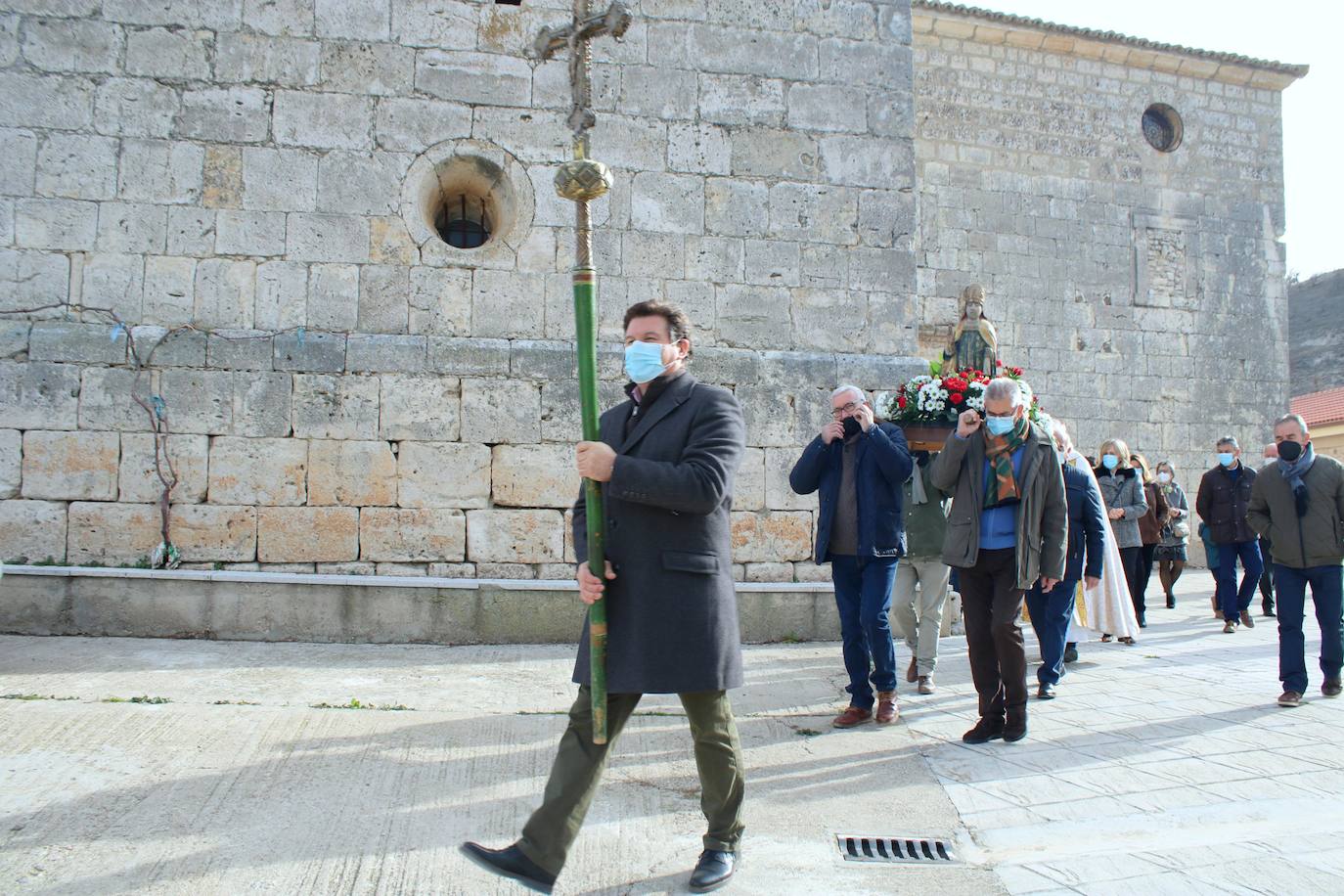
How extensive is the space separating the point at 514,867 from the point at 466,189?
5714 mm

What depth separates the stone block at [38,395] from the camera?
6.47 m

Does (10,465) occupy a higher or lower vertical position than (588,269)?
lower

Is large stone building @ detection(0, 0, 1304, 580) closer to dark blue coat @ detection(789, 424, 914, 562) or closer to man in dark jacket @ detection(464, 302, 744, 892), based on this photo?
dark blue coat @ detection(789, 424, 914, 562)

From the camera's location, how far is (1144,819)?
361cm

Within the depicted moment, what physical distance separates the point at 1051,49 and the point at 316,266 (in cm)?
1174

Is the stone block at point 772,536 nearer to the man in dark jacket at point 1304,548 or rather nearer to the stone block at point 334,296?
the man in dark jacket at point 1304,548

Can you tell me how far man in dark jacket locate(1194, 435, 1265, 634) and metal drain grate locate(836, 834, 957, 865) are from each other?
243 inches

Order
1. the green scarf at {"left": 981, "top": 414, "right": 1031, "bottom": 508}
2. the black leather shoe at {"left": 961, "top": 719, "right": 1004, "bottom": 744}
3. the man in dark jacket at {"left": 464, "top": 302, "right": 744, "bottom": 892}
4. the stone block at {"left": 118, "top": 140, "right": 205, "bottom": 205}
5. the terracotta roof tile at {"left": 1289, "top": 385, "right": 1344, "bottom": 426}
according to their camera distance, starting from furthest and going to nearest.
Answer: the terracotta roof tile at {"left": 1289, "top": 385, "right": 1344, "bottom": 426}, the stone block at {"left": 118, "top": 140, "right": 205, "bottom": 205}, the green scarf at {"left": 981, "top": 414, "right": 1031, "bottom": 508}, the black leather shoe at {"left": 961, "top": 719, "right": 1004, "bottom": 744}, the man in dark jacket at {"left": 464, "top": 302, "right": 744, "bottom": 892}

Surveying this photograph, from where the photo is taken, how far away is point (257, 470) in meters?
6.65

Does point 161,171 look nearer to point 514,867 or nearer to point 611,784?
point 611,784

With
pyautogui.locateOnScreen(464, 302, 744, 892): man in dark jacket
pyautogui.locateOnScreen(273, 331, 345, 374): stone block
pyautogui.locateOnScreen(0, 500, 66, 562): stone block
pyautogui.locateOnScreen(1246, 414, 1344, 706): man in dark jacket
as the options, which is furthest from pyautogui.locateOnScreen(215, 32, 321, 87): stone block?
pyautogui.locateOnScreen(1246, 414, 1344, 706): man in dark jacket

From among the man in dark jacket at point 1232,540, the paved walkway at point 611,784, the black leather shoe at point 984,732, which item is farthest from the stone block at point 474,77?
the man in dark jacket at point 1232,540

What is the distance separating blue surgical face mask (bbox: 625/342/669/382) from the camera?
3.10m

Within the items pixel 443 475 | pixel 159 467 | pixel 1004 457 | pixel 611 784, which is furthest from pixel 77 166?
pixel 1004 457
